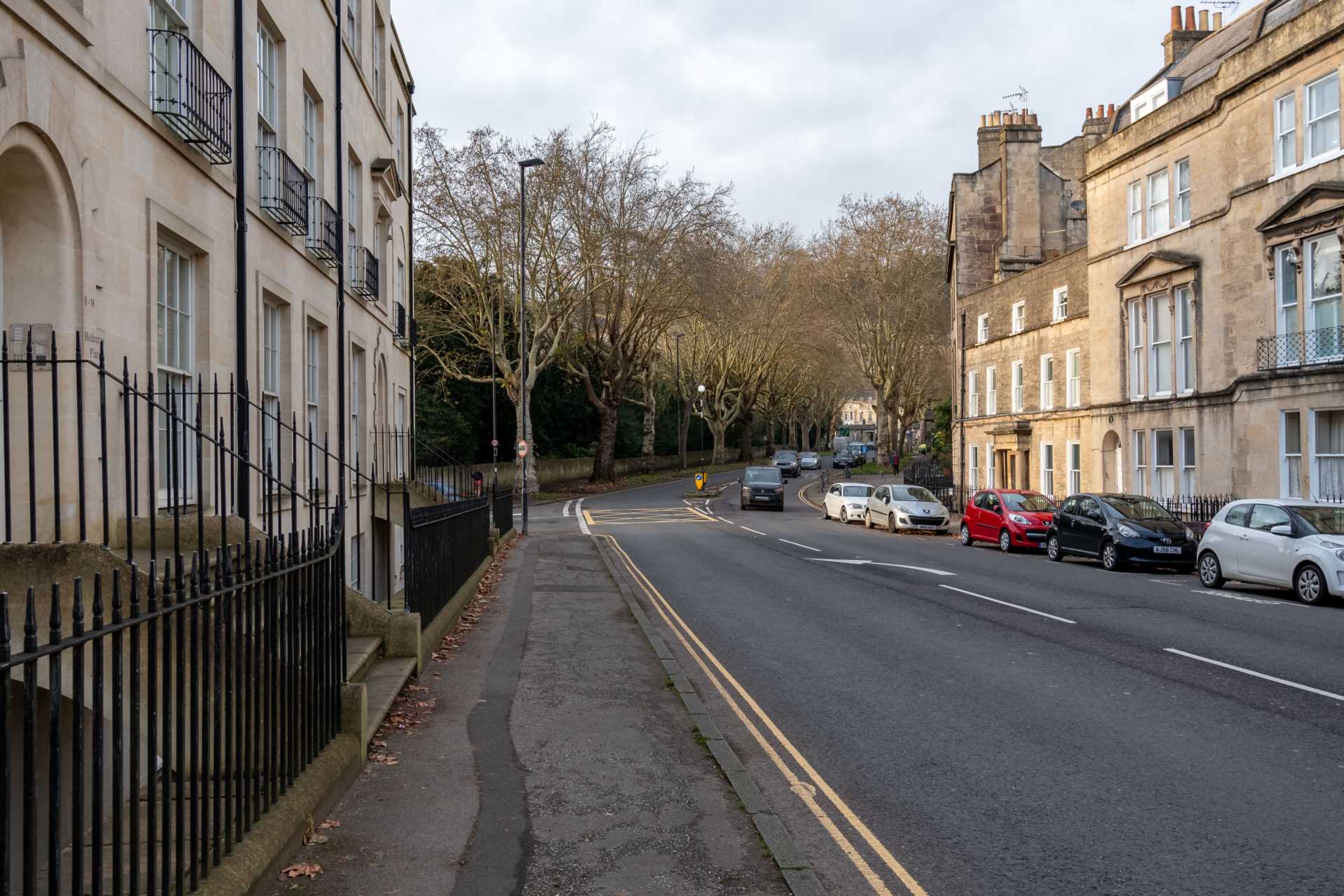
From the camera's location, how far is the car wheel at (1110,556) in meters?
20.4

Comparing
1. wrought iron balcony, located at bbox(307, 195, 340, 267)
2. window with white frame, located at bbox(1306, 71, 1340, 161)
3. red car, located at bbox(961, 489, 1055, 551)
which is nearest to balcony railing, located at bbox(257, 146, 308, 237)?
wrought iron balcony, located at bbox(307, 195, 340, 267)

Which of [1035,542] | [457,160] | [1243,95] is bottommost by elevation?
[1035,542]

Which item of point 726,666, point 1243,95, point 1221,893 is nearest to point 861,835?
point 1221,893

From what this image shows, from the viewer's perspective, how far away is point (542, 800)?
605 centimetres

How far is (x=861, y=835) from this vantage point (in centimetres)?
559

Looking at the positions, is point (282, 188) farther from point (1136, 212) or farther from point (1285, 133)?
point (1136, 212)

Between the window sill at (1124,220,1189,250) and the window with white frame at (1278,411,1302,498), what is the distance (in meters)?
6.18

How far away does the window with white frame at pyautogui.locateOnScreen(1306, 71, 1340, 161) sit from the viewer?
21031mm

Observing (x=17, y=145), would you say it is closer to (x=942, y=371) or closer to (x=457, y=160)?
(x=457, y=160)

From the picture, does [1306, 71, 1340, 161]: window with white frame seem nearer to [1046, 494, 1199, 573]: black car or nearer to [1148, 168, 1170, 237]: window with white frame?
[1148, 168, 1170, 237]: window with white frame

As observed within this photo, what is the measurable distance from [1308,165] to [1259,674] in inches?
658

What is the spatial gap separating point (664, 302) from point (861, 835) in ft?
143

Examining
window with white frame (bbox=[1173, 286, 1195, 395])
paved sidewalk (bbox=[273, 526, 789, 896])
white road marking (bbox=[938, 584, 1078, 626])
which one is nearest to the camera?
paved sidewalk (bbox=[273, 526, 789, 896])

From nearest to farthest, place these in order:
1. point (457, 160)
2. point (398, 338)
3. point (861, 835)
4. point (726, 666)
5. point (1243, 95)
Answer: point (861, 835), point (726, 666), point (398, 338), point (1243, 95), point (457, 160)
